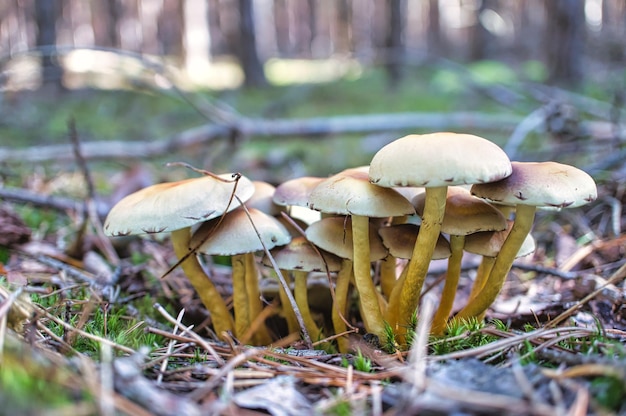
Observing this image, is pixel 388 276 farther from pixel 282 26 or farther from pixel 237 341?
pixel 282 26

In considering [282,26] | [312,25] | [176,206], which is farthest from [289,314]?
[282,26]

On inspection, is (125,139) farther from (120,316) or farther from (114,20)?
(114,20)

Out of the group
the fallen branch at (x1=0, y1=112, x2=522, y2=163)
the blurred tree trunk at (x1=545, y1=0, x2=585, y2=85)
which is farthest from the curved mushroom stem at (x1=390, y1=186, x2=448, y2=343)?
the blurred tree trunk at (x1=545, y1=0, x2=585, y2=85)

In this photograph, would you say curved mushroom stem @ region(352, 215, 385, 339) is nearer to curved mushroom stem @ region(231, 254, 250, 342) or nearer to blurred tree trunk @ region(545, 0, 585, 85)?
curved mushroom stem @ region(231, 254, 250, 342)

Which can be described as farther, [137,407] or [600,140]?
[600,140]

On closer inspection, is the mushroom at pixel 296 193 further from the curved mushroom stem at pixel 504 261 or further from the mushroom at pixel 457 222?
the curved mushroom stem at pixel 504 261

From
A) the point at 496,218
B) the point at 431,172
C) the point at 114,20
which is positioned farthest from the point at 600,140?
the point at 114,20
